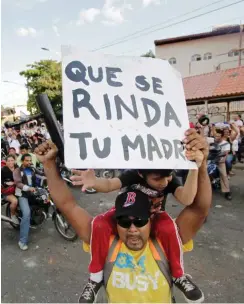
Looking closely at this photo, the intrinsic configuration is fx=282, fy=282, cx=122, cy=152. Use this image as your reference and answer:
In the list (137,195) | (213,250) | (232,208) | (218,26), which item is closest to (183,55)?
(218,26)

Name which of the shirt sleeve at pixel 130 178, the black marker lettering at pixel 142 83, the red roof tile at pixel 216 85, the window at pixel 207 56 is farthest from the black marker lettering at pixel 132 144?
the window at pixel 207 56

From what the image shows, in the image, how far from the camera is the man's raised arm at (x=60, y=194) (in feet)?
4.45

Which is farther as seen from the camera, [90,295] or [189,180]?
[90,295]

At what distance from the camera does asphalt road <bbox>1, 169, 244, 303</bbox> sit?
3.18 m

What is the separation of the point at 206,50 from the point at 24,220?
23.9 metres

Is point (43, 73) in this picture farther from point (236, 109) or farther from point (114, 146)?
point (114, 146)

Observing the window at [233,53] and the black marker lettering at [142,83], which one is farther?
the window at [233,53]

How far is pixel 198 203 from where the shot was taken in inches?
51.7

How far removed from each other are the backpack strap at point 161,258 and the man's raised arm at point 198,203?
0.12 m

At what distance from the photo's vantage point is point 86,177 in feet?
4.51

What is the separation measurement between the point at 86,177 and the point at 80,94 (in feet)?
1.32

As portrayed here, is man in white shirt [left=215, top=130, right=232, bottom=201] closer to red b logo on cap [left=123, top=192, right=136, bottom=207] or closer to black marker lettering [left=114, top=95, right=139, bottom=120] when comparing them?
red b logo on cap [left=123, top=192, right=136, bottom=207]

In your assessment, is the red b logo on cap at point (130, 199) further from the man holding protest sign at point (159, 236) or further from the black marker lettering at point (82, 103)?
the black marker lettering at point (82, 103)

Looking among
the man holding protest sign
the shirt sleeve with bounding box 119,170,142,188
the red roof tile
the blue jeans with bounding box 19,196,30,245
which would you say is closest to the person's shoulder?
the shirt sleeve with bounding box 119,170,142,188
